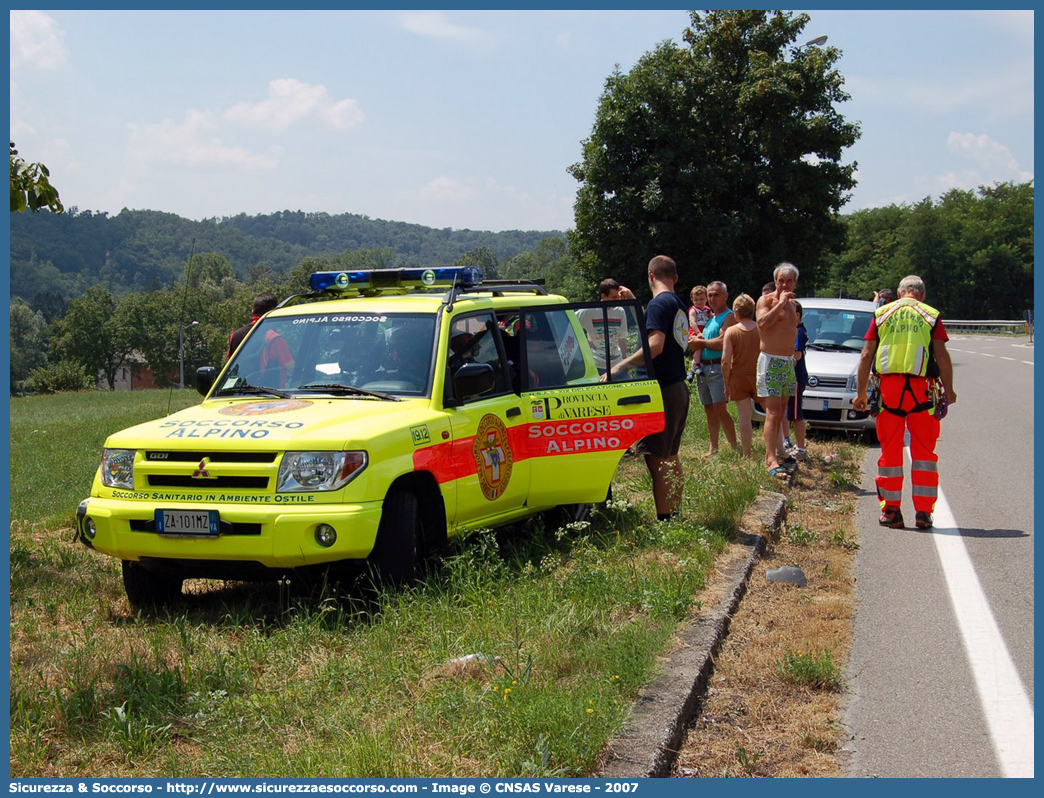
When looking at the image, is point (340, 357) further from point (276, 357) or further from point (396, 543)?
point (396, 543)

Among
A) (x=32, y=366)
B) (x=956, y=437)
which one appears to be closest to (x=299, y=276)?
(x=32, y=366)

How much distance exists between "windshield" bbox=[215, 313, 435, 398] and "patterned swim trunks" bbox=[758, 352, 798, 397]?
195 inches

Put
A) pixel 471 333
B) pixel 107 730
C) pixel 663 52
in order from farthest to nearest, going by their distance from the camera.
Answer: pixel 663 52 < pixel 471 333 < pixel 107 730

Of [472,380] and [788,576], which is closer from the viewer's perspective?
[472,380]

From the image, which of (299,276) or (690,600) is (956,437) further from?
(299,276)

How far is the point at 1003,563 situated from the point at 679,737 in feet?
13.9

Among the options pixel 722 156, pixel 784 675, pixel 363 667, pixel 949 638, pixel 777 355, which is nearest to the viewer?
pixel 363 667

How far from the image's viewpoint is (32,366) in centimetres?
13312

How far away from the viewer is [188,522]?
20.1 ft

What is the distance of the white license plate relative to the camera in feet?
19.9

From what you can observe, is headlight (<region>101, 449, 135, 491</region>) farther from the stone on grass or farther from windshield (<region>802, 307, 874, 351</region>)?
windshield (<region>802, 307, 874, 351</region>)

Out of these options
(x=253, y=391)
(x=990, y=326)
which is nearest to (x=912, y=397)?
(x=253, y=391)

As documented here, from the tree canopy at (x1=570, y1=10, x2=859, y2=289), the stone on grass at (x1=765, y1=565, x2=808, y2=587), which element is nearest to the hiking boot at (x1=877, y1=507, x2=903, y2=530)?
the stone on grass at (x1=765, y1=565, x2=808, y2=587)

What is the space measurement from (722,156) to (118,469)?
3230 cm
